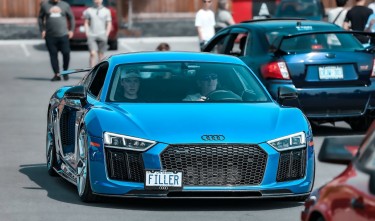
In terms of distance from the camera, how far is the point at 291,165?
34.0 feet

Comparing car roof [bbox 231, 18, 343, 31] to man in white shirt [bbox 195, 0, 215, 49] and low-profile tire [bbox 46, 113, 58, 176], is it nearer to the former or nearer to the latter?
low-profile tire [bbox 46, 113, 58, 176]

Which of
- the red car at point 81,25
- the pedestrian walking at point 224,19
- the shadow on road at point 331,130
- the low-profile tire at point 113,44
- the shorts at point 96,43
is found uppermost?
the shadow on road at point 331,130

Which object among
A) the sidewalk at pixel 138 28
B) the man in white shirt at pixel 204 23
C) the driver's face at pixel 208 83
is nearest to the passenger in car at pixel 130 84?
the driver's face at pixel 208 83

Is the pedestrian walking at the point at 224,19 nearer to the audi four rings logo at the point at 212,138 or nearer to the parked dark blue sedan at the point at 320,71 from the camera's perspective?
the parked dark blue sedan at the point at 320,71

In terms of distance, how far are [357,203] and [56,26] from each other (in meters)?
21.4

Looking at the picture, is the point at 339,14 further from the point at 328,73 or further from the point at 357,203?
the point at 357,203

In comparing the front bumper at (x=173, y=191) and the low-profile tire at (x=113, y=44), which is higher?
the front bumper at (x=173, y=191)

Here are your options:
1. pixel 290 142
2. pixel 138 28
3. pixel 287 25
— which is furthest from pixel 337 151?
pixel 138 28

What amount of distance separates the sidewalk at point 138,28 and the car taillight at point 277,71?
23.7 meters

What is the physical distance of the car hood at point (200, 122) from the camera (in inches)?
400

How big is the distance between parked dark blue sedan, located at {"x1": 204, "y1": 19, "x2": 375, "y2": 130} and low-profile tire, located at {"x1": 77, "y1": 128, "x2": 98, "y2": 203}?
5.71m

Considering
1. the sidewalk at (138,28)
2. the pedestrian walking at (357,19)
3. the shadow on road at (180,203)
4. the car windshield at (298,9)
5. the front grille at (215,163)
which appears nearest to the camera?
the front grille at (215,163)

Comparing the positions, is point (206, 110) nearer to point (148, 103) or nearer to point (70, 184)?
point (148, 103)

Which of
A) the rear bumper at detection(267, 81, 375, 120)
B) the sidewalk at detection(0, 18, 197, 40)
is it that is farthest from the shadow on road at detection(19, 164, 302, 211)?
the sidewalk at detection(0, 18, 197, 40)
